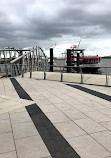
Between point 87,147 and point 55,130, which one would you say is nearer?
point 87,147

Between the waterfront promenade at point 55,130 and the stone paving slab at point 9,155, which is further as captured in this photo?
the waterfront promenade at point 55,130

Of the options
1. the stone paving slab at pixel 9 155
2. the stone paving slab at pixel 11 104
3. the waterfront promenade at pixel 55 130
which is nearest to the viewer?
the stone paving slab at pixel 9 155

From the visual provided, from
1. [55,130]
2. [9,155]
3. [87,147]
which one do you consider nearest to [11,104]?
[55,130]

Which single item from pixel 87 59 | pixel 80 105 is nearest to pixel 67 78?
pixel 80 105

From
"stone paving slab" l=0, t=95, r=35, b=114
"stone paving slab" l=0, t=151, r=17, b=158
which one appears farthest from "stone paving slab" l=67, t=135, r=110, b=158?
"stone paving slab" l=0, t=95, r=35, b=114

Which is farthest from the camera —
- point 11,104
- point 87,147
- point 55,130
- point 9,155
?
point 11,104

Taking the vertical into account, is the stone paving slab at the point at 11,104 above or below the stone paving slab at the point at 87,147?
above

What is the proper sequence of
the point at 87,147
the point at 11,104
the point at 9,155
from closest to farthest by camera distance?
1. the point at 9,155
2. the point at 87,147
3. the point at 11,104

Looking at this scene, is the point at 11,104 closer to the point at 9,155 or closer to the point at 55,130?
the point at 55,130

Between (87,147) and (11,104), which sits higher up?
(11,104)

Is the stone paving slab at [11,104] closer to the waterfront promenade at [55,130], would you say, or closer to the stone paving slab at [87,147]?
the waterfront promenade at [55,130]

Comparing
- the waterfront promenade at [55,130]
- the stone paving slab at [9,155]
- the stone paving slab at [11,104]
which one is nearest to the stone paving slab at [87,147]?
the waterfront promenade at [55,130]

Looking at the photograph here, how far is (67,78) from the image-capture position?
45.2 ft

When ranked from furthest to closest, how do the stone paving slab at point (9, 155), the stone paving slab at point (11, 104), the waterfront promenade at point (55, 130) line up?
the stone paving slab at point (11, 104)
the waterfront promenade at point (55, 130)
the stone paving slab at point (9, 155)
